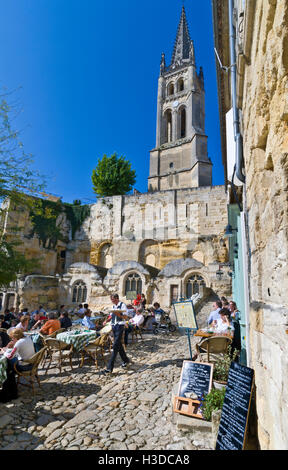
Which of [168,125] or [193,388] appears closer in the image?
[193,388]

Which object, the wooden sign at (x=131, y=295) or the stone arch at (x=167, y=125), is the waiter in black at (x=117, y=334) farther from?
the stone arch at (x=167, y=125)

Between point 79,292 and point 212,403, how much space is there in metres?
16.6

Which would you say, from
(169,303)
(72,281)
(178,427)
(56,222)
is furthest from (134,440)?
(56,222)

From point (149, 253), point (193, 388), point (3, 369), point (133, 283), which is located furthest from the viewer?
point (149, 253)

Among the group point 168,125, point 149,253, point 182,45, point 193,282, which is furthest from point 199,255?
point 182,45

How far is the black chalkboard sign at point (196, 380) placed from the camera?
351cm

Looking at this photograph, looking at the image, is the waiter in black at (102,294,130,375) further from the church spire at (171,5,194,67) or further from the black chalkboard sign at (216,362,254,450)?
the church spire at (171,5,194,67)

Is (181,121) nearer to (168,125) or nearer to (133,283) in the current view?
(168,125)

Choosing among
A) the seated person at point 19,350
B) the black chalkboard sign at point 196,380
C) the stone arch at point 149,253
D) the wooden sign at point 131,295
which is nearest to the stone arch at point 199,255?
the stone arch at point 149,253

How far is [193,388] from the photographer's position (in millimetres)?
3576

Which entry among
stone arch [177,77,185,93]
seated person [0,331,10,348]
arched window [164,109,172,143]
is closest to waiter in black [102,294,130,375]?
seated person [0,331,10,348]

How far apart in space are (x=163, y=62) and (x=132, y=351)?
4189 centimetres

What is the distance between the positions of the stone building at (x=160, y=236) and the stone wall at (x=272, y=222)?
1267 centimetres
